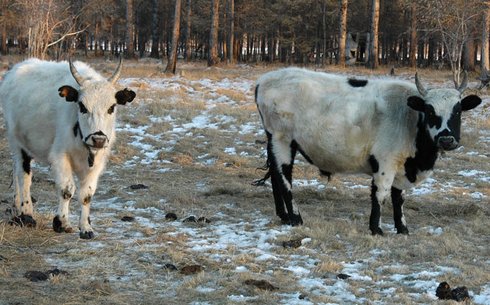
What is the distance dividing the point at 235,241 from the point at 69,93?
2563 mm

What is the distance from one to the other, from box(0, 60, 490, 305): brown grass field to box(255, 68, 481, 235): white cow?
2.12 feet

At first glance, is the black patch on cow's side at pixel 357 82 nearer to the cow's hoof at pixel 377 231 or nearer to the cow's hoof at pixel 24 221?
the cow's hoof at pixel 377 231

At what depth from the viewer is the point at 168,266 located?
19.7 feet

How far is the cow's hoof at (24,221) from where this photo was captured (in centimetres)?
730

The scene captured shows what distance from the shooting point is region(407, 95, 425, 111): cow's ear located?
754cm

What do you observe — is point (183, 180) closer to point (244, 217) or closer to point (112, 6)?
point (244, 217)

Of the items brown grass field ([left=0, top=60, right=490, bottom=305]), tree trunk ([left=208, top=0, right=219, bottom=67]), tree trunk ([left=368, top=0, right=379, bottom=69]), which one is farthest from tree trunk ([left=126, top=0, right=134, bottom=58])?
brown grass field ([left=0, top=60, right=490, bottom=305])

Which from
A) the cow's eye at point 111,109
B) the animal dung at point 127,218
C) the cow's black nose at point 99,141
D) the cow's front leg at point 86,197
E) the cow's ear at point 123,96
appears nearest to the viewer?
the cow's black nose at point 99,141

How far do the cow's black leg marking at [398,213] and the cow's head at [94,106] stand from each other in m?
3.70

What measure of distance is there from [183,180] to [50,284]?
5.61m

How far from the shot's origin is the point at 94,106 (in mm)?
6656

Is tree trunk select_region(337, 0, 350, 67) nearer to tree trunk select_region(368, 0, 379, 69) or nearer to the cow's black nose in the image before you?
tree trunk select_region(368, 0, 379, 69)

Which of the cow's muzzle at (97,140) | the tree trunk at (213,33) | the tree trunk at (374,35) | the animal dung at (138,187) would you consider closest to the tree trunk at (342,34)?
the tree trunk at (374,35)

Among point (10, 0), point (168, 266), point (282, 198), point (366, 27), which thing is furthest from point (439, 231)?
point (10, 0)
